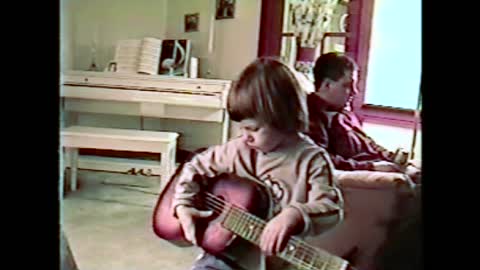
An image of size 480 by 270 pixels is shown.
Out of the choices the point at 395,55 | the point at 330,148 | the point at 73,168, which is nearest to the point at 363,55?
the point at 395,55

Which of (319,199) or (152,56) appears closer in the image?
(319,199)

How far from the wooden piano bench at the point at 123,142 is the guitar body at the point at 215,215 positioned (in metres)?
0.05

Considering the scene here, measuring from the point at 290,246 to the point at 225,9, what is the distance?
486 mm

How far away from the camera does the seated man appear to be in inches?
45.5

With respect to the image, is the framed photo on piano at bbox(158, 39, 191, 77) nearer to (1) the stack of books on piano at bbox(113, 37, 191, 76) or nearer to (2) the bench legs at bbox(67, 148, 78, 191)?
(1) the stack of books on piano at bbox(113, 37, 191, 76)

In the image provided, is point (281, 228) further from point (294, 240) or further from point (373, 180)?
point (373, 180)

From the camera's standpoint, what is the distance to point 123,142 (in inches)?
46.4

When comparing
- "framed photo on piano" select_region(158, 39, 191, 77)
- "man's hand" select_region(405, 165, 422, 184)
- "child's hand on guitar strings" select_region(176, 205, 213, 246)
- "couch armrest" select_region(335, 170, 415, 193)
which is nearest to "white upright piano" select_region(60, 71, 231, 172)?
"framed photo on piano" select_region(158, 39, 191, 77)

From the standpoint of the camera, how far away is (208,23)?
1.16 meters

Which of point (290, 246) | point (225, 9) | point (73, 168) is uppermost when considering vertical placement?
point (225, 9)

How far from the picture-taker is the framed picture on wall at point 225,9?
3.75 feet

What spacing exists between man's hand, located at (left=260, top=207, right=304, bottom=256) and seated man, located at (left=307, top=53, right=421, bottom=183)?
14 centimetres
